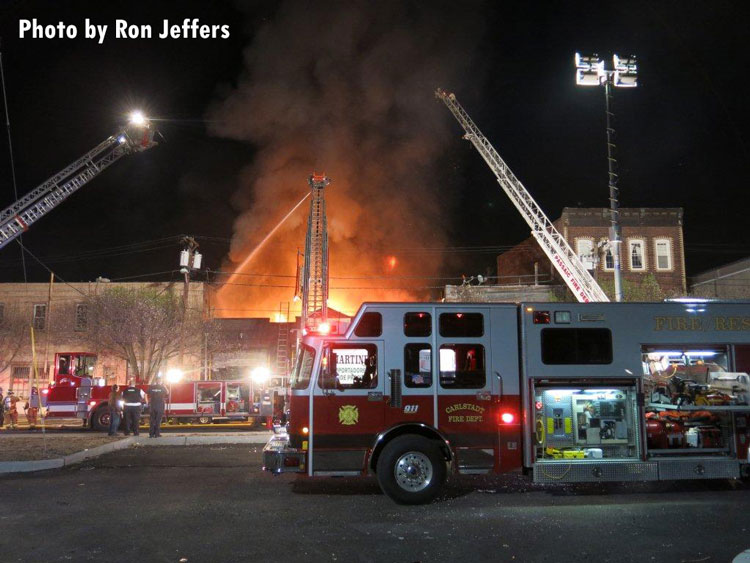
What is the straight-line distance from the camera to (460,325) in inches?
319

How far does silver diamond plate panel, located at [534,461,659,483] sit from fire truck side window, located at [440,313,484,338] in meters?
1.92

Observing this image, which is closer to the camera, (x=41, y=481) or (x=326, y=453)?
(x=326, y=453)

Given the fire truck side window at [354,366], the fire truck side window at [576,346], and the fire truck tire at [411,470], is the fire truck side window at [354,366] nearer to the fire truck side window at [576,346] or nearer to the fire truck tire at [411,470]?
the fire truck tire at [411,470]

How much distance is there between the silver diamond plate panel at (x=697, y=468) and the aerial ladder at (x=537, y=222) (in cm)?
1678

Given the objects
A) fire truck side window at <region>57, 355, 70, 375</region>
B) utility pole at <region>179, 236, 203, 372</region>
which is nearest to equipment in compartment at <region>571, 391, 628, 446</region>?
fire truck side window at <region>57, 355, 70, 375</region>

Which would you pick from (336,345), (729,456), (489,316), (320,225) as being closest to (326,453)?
(336,345)

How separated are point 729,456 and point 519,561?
15.2ft

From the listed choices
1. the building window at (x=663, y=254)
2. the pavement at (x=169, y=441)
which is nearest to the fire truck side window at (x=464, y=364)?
the pavement at (x=169, y=441)

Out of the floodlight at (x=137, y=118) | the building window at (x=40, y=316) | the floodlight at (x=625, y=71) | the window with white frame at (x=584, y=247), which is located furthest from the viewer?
the building window at (x=40, y=316)

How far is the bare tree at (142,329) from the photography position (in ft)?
95.3

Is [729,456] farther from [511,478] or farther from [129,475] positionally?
[129,475]

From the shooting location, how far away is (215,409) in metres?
19.0

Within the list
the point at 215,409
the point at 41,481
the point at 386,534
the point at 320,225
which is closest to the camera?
→ the point at 386,534

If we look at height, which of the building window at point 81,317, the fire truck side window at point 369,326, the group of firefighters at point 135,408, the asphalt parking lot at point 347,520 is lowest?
the asphalt parking lot at point 347,520
